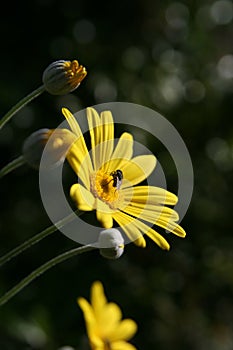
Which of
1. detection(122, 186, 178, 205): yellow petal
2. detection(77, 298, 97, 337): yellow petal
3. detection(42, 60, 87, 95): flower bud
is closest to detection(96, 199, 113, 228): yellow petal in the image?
detection(122, 186, 178, 205): yellow petal

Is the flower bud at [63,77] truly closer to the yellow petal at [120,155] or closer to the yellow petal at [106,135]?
the yellow petal at [106,135]

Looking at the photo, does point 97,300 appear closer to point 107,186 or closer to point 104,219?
point 107,186

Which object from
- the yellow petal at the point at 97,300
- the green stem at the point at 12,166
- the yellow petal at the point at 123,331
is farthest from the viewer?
the yellow petal at the point at 123,331

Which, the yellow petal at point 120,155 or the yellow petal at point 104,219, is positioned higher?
the yellow petal at point 120,155

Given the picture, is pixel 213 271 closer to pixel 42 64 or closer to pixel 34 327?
pixel 34 327

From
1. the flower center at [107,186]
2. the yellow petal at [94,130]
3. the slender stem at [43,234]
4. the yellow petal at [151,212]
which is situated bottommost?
the slender stem at [43,234]

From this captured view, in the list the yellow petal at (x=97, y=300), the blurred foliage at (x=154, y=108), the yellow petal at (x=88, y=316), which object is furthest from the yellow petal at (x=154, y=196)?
the blurred foliage at (x=154, y=108)

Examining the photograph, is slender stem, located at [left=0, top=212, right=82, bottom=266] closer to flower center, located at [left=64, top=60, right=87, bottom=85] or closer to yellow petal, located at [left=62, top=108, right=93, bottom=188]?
yellow petal, located at [left=62, top=108, right=93, bottom=188]
